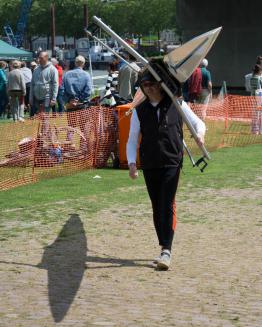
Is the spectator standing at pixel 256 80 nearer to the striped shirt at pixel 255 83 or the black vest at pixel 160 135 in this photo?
the striped shirt at pixel 255 83

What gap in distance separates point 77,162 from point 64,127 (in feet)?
2.09

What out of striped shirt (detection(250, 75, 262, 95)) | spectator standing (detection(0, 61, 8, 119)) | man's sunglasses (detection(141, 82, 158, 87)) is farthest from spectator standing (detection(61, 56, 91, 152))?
spectator standing (detection(0, 61, 8, 119))

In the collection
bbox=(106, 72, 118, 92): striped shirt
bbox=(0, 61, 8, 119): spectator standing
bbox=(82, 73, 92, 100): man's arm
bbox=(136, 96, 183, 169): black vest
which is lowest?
bbox=(0, 61, 8, 119): spectator standing

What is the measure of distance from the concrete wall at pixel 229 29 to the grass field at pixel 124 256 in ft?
72.0

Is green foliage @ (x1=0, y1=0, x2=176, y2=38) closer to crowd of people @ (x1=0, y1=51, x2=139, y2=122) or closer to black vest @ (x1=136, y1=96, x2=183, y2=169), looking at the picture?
crowd of people @ (x1=0, y1=51, x2=139, y2=122)

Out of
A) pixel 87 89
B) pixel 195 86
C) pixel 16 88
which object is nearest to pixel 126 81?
pixel 87 89

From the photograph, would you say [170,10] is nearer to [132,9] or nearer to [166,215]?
[132,9]

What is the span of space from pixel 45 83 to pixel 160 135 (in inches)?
371

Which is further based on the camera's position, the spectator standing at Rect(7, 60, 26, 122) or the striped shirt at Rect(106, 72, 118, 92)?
the spectator standing at Rect(7, 60, 26, 122)

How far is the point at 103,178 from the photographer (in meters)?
13.0

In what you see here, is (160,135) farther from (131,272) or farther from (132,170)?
(131,272)

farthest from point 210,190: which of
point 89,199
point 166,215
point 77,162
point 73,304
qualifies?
point 73,304

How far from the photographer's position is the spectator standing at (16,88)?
23086mm

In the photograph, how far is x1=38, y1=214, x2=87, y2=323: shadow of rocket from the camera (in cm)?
652
